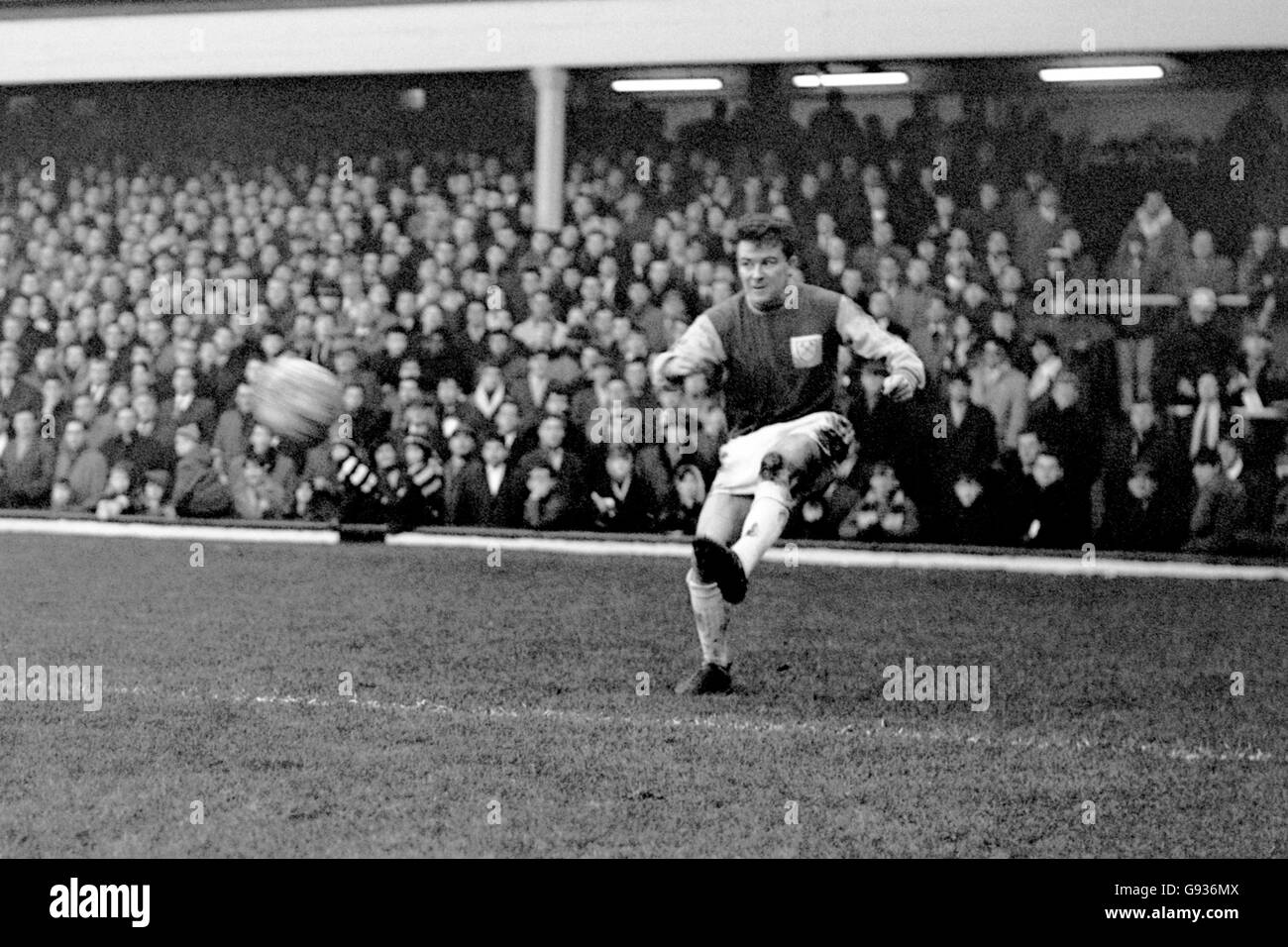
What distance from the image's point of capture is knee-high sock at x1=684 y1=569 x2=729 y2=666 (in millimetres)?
6918

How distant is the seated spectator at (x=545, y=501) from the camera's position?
41.5ft

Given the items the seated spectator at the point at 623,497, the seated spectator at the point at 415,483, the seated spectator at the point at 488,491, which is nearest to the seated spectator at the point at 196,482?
the seated spectator at the point at 415,483

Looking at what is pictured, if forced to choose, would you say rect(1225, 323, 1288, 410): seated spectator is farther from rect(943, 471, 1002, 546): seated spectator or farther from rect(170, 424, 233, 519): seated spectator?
rect(170, 424, 233, 519): seated spectator

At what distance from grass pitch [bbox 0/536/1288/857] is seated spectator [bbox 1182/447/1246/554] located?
3.19 ft

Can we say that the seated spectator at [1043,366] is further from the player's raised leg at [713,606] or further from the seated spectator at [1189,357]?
the player's raised leg at [713,606]

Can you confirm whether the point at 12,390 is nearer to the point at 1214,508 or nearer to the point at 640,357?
the point at 640,357

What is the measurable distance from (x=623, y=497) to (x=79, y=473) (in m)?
4.45

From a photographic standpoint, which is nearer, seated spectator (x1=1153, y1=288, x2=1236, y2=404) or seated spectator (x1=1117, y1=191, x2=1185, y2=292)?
seated spectator (x1=1153, y1=288, x2=1236, y2=404)

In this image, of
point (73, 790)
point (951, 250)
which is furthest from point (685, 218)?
point (73, 790)

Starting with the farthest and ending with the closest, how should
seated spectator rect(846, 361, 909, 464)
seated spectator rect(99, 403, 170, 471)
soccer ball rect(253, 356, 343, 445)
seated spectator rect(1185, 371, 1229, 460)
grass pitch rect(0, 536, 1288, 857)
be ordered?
1. seated spectator rect(99, 403, 170, 471)
2. seated spectator rect(846, 361, 909, 464)
3. seated spectator rect(1185, 371, 1229, 460)
4. soccer ball rect(253, 356, 343, 445)
5. grass pitch rect(0, 536, 1288, 857)

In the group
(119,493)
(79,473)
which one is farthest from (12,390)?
(119,493)

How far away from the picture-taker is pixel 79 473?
1408 centimetres

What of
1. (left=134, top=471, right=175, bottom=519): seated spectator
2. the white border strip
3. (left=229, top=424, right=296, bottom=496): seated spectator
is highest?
(left=229, top=424, right=296, bottom=496): seated spectator

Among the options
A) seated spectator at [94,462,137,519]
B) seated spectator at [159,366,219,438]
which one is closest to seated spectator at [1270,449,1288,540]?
seated spectator at [159,366,219,438]
